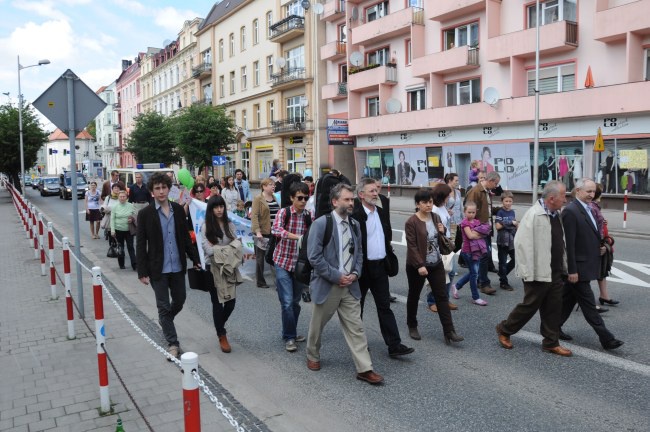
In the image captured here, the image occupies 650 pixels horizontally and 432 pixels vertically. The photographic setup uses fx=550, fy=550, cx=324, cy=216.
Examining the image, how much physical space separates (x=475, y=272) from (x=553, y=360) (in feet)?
7.41

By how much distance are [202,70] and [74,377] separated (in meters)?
52.4

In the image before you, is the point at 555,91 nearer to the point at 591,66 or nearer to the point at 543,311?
the point at 591,66

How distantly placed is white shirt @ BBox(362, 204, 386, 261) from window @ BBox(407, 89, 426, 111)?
2517 cm

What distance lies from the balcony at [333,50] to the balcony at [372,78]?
245cm

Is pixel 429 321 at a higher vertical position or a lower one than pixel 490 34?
lower

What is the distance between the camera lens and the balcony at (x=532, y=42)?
845 inches

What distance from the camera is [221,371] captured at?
5.31 metres

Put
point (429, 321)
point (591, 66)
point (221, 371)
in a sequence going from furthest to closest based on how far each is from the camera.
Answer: point (591, 66) → point (429, 321) → point (221, 371)

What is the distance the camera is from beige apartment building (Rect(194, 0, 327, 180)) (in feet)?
125

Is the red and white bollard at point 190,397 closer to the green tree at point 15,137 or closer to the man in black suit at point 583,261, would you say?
the man in black suit at point 583,261

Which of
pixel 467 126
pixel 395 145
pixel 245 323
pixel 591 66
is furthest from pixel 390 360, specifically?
pixel 395 145

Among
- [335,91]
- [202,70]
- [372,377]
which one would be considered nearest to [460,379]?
[372,377]

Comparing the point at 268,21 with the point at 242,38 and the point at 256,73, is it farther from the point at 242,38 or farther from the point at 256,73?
the point at 242,38

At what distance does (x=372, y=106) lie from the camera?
33.6m
